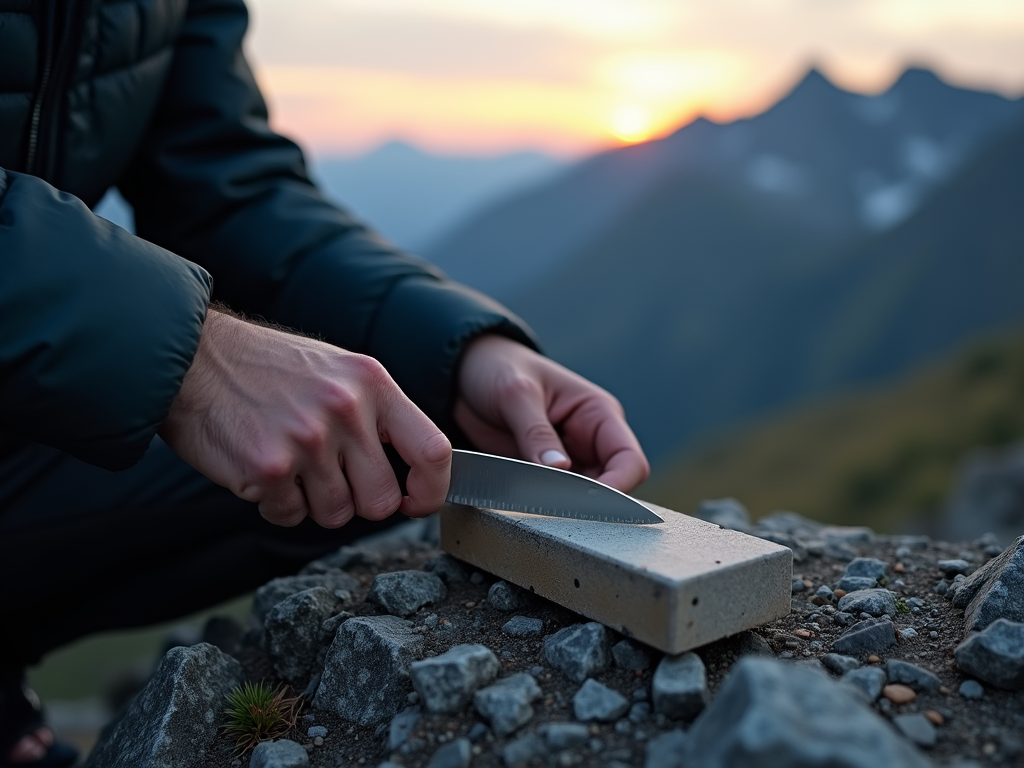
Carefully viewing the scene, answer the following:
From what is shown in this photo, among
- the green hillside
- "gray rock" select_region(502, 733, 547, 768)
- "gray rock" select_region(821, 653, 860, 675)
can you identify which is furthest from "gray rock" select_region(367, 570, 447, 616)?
the green hillside

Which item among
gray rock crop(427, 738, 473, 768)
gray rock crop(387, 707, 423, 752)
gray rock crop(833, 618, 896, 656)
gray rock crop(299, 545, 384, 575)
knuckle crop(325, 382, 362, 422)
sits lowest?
gray rock crop(299, 545, 384, 575)

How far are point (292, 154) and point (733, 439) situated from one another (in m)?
84.0

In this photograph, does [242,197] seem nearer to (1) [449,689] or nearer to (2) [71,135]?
(2) [71,135]

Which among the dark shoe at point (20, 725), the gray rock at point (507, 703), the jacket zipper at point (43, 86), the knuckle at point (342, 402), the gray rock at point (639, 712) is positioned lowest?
the dark shoe at point (20, 725)

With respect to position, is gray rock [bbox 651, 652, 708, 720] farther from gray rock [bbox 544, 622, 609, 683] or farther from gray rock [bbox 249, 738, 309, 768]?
gray rock [bbox 249, 738, 309, 768]

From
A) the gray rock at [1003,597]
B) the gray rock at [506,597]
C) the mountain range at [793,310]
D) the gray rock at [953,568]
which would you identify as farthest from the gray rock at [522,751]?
the mountain range at [793,310]

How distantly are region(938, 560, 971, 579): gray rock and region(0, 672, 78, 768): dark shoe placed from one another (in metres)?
4.43

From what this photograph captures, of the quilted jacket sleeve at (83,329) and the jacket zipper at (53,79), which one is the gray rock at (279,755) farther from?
the jacket zipper at (53,79)

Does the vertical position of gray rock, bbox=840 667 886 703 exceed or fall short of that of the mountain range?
it exceeds it

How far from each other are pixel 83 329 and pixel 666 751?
2210mm

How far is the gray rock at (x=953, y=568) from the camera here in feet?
12.3

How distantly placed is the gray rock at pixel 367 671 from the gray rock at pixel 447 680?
23 centimetres

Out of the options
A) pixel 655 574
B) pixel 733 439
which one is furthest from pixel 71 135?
pixel 733 439

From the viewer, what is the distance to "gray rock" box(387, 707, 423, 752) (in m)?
2.71
